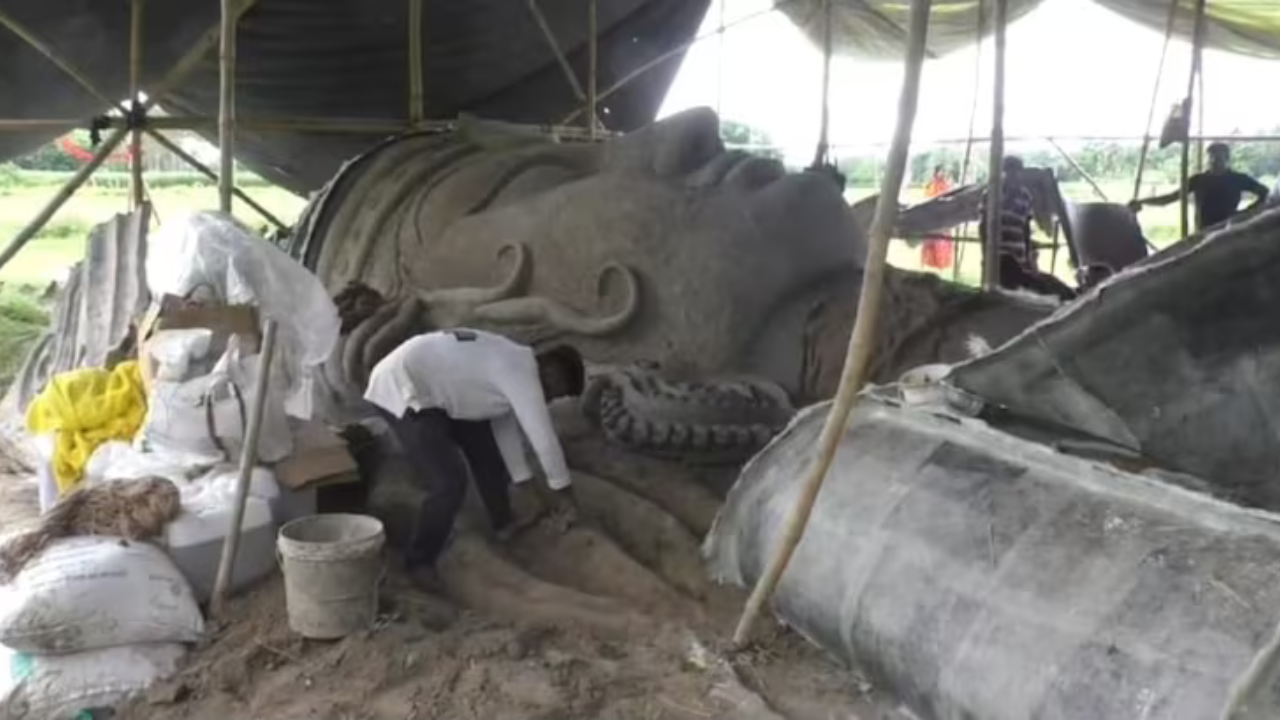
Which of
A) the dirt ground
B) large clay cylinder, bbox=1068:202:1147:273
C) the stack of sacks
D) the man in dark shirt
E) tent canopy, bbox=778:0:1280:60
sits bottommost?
the dirt ground

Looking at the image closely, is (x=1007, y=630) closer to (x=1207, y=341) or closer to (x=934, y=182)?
(x=1207, y=341)

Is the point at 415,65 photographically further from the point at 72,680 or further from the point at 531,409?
the point at 72,680

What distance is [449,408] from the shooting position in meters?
4.38

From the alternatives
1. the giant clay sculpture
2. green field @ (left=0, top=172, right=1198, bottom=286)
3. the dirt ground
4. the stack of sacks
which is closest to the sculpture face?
Answer: the giant clay sculpture

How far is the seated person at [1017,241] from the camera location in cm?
761

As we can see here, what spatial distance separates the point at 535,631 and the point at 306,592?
71 cm

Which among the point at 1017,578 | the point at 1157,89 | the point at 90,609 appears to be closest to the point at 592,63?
the point at 1157,89

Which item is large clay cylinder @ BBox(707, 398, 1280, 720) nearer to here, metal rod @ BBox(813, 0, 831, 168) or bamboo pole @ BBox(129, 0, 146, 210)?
bamboo pole @ BBox(129, 0, 146, 210)

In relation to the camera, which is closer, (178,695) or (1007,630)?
(1007,630)

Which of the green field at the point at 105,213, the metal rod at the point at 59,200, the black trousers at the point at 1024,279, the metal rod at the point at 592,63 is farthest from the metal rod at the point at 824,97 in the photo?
the metal rod at the point at 59,200

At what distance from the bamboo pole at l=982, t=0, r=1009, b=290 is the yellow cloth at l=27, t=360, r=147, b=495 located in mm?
3644

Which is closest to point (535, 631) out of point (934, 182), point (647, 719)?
point (647, 719)

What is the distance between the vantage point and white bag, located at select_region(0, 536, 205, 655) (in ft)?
11.1

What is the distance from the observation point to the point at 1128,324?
303cm
